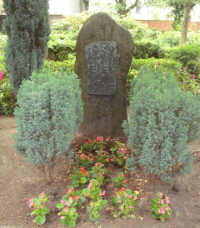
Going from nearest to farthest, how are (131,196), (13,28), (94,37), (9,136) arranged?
(131,196) → (94,37) → (9,136) → (13,28)

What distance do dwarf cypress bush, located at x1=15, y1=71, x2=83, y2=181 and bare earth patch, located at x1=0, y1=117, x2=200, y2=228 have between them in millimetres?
502

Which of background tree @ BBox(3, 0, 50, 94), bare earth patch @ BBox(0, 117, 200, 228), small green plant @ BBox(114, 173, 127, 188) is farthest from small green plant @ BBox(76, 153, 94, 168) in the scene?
background tree @ BBox(3, 0, 50, 94)

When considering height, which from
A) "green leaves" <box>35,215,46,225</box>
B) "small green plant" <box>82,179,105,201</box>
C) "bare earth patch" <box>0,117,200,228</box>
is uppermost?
"small green plant" <box>82,179,105,201</box>

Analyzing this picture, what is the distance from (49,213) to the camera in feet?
8.40

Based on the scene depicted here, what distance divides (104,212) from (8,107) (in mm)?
4180

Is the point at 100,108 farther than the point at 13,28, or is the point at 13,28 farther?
the point at 13,28

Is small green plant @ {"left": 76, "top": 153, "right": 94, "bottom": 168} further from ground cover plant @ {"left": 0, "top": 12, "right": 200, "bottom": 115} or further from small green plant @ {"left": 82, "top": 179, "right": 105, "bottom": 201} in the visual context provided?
ground cover plant @ {"left": 0, "top": 12, "right": 200, "bottom": 115}

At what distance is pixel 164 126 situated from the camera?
2.49 meters

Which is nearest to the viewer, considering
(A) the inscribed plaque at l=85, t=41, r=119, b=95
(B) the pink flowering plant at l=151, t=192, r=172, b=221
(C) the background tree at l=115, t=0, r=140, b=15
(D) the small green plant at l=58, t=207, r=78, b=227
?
(D) the small green plant at l=58, t=207, r=78, b=227

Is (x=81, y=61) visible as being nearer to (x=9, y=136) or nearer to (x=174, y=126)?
(x=9, y=136)

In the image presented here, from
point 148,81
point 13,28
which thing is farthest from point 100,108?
point 13,28

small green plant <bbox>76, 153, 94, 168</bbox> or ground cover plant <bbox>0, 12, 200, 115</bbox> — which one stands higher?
ground cover plant <bbox>0, 12, 200, 115</bbox>

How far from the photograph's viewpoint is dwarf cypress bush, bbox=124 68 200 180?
2479 millimetres

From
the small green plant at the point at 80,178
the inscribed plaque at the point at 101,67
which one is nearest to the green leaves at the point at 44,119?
the small green plant at the point at 80,178
